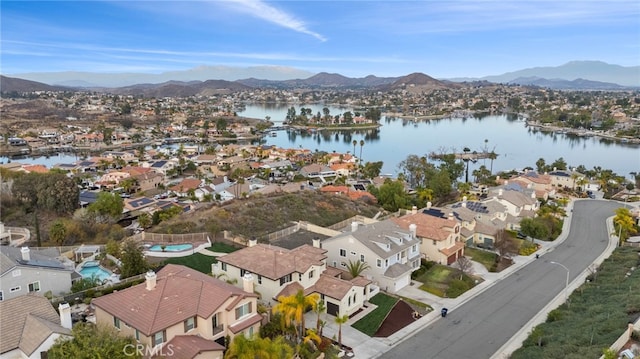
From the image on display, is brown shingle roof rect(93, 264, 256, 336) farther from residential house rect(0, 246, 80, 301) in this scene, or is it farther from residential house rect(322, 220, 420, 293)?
residential house rect(322, 220, 420, 293)

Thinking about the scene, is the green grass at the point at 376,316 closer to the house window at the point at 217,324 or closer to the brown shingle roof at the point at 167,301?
the brown shingle roof at the point at 167,301

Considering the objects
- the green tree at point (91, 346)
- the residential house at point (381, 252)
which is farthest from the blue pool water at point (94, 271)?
the residential house at point (381, 252)

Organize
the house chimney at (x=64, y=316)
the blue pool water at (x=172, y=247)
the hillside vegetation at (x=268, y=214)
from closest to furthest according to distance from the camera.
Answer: the house chimney at (x=64, y=316), the blue pool water at (x=172, y=247), the hillside vegetation at (x=268, y=214)

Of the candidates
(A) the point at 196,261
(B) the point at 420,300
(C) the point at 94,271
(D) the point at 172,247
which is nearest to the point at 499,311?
(B) the point at 420,300

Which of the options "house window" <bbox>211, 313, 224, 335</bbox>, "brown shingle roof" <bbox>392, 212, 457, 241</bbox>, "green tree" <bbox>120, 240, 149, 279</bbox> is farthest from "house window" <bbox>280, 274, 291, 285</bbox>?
"brown shingle roof" <bbox>392, 212, 457, 241</bbox>

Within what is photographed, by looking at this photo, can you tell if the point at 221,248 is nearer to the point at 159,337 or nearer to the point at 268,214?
the point at 268,214
